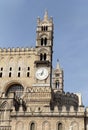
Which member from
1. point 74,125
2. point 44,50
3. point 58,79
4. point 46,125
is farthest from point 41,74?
point 58,79

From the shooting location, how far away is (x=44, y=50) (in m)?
85.2

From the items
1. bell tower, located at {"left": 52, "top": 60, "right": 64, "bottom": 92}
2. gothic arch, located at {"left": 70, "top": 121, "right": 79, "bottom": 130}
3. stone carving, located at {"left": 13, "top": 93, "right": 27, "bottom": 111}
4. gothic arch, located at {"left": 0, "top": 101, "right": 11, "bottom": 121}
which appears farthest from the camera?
bell tower, located at {"left": 52, "top": 60, "right": 64, "bottom": 92}

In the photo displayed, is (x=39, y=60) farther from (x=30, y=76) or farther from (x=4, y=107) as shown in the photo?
(x=4, y=107)

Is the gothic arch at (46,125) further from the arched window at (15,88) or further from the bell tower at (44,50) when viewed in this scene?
the arched window at (15,88)

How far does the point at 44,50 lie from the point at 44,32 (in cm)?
542

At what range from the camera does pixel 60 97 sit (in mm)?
87312

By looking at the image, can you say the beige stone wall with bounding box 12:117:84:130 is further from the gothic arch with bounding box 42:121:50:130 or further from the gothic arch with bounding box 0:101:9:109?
the gothic arch with bounding box 0:101:9:109

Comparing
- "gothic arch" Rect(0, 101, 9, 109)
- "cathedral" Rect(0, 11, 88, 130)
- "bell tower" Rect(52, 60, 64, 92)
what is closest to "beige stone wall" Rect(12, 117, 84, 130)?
"cathedral" Rect(0, 11, 88, 130)

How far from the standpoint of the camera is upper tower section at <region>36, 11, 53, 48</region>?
86500mm

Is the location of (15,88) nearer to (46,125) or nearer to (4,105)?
(4,105)

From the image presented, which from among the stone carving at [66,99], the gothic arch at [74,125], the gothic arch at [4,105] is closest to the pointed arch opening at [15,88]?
the stone carving at [66,99]

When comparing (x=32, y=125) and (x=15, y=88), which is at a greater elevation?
(x=15, y=88)

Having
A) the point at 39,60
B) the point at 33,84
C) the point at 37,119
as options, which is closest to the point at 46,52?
the point at 39,60

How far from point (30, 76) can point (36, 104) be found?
10356 millimetres
